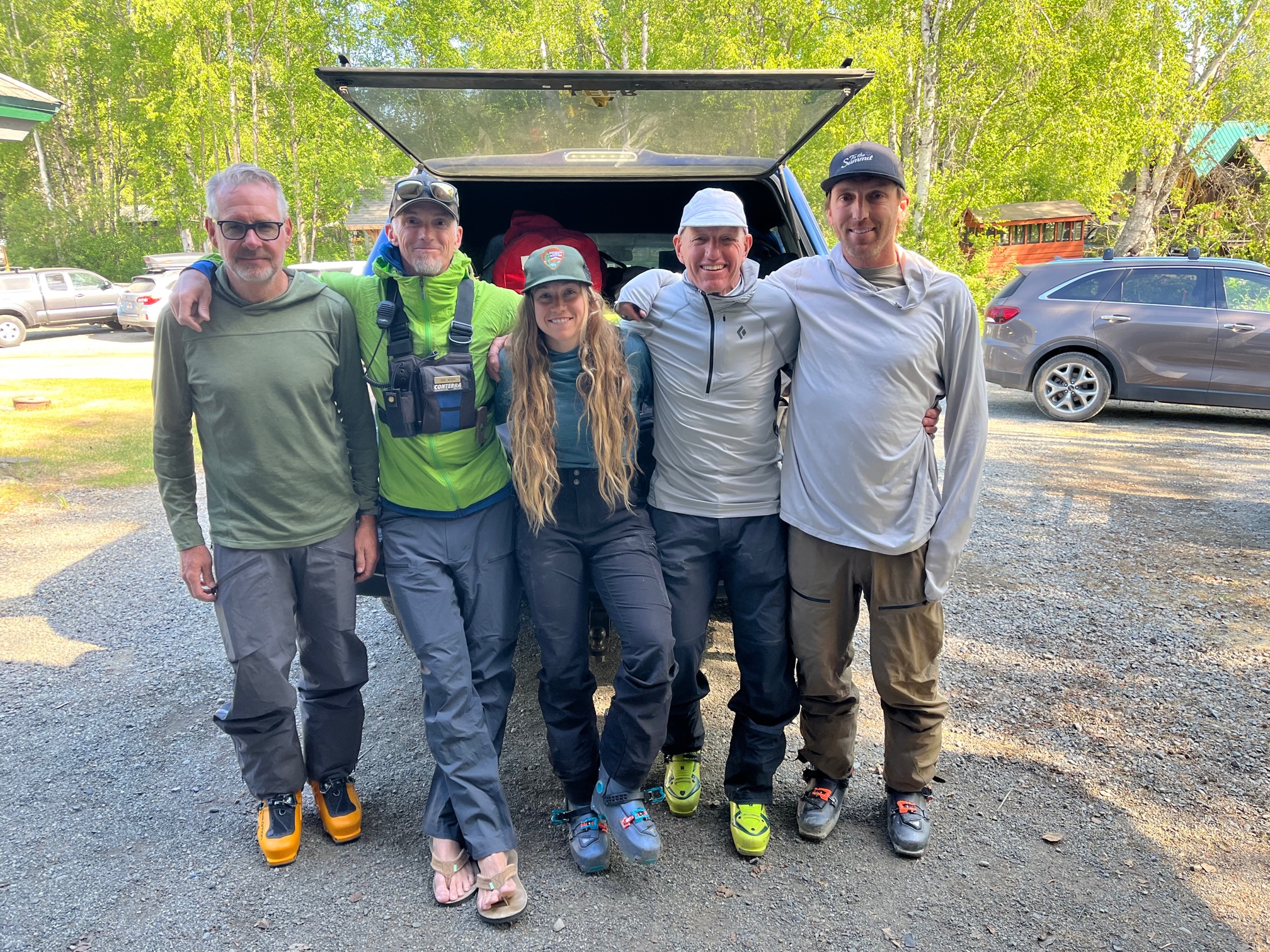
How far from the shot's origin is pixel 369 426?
2.85 m

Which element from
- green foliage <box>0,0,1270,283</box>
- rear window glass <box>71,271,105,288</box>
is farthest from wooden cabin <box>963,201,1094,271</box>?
rear window glass <box>71,271,105,288</box>

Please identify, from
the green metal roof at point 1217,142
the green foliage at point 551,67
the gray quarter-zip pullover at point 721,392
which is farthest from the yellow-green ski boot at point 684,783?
the green metal roof at point 1217,142

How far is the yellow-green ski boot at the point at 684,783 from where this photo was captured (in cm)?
297

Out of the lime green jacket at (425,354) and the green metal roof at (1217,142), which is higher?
the green metal roof at (1217,142)

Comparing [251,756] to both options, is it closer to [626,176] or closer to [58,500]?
[626,176]

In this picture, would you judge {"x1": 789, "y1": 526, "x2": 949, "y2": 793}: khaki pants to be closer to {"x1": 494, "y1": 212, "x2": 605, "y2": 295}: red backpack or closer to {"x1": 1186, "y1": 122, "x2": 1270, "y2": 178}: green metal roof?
{"x1": 494, "y1": 212, "x2": 605, "y2": 295}: red backpack

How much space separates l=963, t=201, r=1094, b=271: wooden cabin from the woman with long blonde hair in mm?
46921

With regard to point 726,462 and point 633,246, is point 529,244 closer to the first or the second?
point 633,246

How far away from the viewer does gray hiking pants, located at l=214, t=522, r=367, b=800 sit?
2.69 metres

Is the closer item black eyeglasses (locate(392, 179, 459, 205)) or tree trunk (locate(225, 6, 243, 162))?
black eyeglasses (locate(392, 179, 459, 205))

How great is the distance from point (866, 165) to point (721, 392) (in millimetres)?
782

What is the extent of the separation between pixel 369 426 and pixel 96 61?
37074mm

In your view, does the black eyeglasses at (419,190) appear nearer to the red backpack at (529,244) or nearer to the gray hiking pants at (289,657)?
the gray hiking pants at (289,657)

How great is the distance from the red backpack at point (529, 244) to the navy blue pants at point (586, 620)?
181 centimetres
